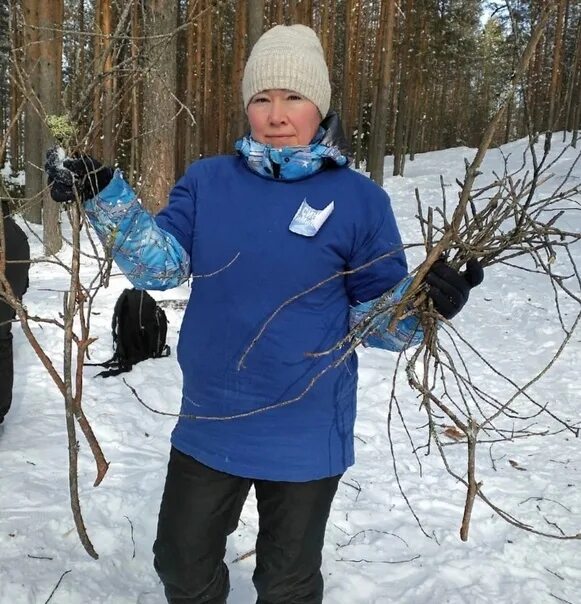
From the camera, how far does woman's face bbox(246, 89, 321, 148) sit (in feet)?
4.91

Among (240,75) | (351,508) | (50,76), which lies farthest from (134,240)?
(240,75)

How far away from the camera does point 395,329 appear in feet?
4.47

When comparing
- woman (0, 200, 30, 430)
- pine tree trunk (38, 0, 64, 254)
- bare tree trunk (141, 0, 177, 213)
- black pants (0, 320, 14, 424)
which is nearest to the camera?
woman (0, 200, 30, 430)

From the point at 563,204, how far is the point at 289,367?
12316 mm

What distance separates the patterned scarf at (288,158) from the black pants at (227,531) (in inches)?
33.0

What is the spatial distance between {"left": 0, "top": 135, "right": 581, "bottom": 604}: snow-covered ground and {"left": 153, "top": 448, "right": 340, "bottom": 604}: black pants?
40 cm

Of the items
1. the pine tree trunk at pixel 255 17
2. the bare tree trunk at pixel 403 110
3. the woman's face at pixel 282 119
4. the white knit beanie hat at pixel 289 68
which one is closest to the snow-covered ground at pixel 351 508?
the woman's face at pixel 282 119

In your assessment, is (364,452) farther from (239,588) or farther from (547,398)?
(547,398)

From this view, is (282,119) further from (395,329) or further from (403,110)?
(403,110)

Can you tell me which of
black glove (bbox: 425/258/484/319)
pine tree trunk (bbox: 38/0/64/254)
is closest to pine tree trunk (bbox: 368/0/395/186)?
pine tree trunk (bbox: 38/0/64/254)

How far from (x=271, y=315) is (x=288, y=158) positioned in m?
0.42

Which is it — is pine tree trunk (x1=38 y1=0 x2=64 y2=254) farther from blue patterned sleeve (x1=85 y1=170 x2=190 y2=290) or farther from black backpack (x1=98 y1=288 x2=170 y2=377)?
blue patterned sleeve (x1=85 y1=170 x2=190 y2=290)

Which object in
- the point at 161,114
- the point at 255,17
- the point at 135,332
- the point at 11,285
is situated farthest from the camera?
the point at 255,17

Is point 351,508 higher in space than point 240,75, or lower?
lower
